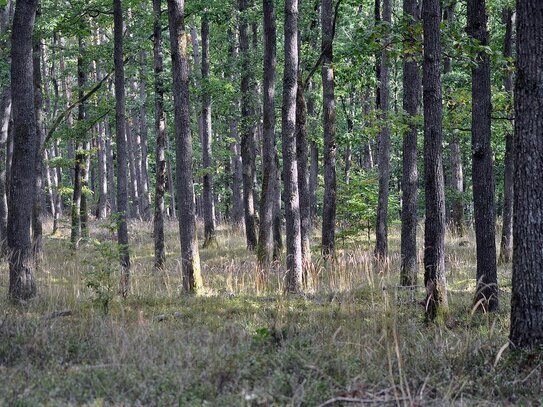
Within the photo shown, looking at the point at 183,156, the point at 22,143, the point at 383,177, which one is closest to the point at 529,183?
the point at 183,156

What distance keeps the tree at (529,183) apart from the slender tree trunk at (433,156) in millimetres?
1772

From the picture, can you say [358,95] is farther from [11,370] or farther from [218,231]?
[11,370]

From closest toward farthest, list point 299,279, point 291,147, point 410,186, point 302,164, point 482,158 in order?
point 482,158 < point 299,279 < point 291,147 < point 410,186 < point 302,164

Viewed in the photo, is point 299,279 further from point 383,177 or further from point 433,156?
point 383,177

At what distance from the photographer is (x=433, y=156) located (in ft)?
23.7

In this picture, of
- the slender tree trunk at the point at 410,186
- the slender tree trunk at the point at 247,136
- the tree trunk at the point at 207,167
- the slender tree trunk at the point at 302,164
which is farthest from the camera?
the tree trunk at the point at 207,167

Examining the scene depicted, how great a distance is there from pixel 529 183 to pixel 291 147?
552 centimetres

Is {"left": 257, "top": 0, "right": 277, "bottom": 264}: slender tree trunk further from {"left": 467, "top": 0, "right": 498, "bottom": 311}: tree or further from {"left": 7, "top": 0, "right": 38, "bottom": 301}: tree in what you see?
{"left": 467, "top": 0, "right": 498, "bottom": 311}: tree

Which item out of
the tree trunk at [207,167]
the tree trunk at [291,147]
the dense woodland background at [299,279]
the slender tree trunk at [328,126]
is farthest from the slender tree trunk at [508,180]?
Result: the tree trunk at [207,167]

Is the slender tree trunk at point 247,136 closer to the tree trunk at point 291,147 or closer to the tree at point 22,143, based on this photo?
the tree trunk at point 291,147

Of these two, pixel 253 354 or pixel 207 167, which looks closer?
pixel 253 354

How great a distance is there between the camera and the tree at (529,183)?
17.4 feet

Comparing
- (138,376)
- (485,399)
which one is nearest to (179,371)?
(138,376)

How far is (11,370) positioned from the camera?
5.28 m
